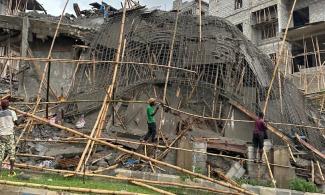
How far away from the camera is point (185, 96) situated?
552 inches

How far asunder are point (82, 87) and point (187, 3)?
24079 millimetres

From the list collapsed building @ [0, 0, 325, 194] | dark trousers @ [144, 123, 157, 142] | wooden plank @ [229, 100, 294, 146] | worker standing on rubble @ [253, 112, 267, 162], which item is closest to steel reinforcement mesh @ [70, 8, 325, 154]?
collapsed building @ [0, 0, 325, 194]

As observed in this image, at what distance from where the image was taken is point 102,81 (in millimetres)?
14508

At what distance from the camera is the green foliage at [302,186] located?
10.1 m

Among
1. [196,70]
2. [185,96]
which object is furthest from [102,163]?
[196,70]

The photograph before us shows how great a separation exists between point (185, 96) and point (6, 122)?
7.25 metres

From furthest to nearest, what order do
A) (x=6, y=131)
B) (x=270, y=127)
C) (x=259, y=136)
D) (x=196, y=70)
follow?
1. (x=196, y=70)
2. (x=270, y=127)
3. (x=259, y=136)
4. (x=6, y=131)

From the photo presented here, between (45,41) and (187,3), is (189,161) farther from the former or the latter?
(187,3)

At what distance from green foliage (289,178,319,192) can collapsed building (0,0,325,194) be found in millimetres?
719

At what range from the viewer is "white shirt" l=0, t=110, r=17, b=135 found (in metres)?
7.57

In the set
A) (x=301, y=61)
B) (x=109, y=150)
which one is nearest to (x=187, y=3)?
(x=301, y=61)

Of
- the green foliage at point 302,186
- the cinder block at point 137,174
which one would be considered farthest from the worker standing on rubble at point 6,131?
the green foliage at point 302,186

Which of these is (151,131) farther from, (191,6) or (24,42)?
(191,6)

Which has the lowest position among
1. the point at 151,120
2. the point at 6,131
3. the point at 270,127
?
the point at 6,131
